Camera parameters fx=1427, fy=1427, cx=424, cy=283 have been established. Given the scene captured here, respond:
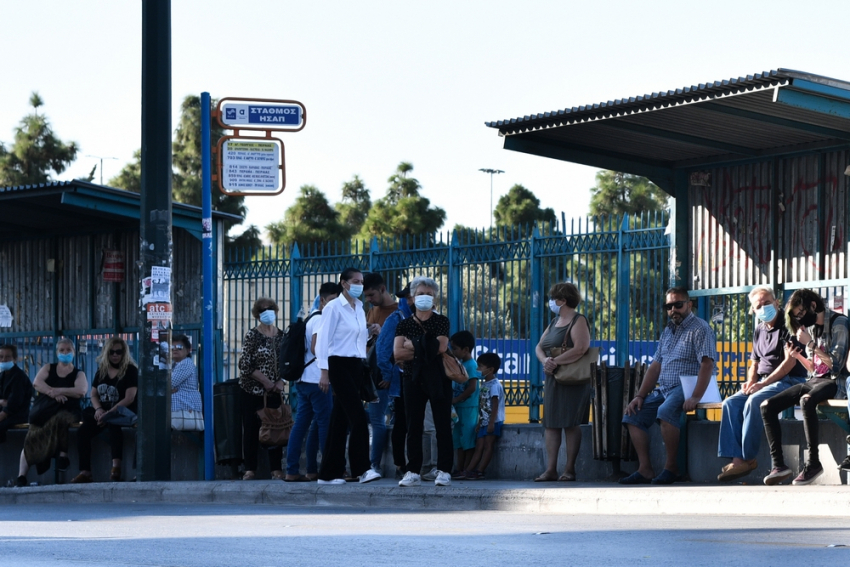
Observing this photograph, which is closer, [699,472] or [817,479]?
[817,479]

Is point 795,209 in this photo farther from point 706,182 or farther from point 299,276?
point 299,276

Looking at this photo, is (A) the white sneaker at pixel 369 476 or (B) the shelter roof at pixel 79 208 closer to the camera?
(A) the white sneaker at pixel 369 476

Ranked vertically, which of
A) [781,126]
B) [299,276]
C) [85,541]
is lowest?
[85,541]

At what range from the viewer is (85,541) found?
29.3ft

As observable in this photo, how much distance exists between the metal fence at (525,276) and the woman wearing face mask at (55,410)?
2744 millimetres

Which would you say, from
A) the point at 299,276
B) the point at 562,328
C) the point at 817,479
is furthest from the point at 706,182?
the point at 299,276

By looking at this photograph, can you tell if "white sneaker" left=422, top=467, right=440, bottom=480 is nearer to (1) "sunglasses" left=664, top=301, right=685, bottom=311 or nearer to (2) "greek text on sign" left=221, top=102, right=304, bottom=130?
(1) "sunglasses" left=664, top=301, right=685, bottom=311

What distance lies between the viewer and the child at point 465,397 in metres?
12.9

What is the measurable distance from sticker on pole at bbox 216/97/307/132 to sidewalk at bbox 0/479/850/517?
11.3 feet

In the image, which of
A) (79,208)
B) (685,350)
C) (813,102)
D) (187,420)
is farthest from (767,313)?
(79,208)

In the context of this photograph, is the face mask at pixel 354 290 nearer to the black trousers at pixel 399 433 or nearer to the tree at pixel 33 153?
the black trousers at pixel 399 433

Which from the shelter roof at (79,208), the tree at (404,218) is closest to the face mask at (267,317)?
the shelter roof at (79,208)

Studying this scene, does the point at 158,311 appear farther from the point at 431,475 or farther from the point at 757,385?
the point at 757,385

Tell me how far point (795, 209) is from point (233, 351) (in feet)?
21.4
